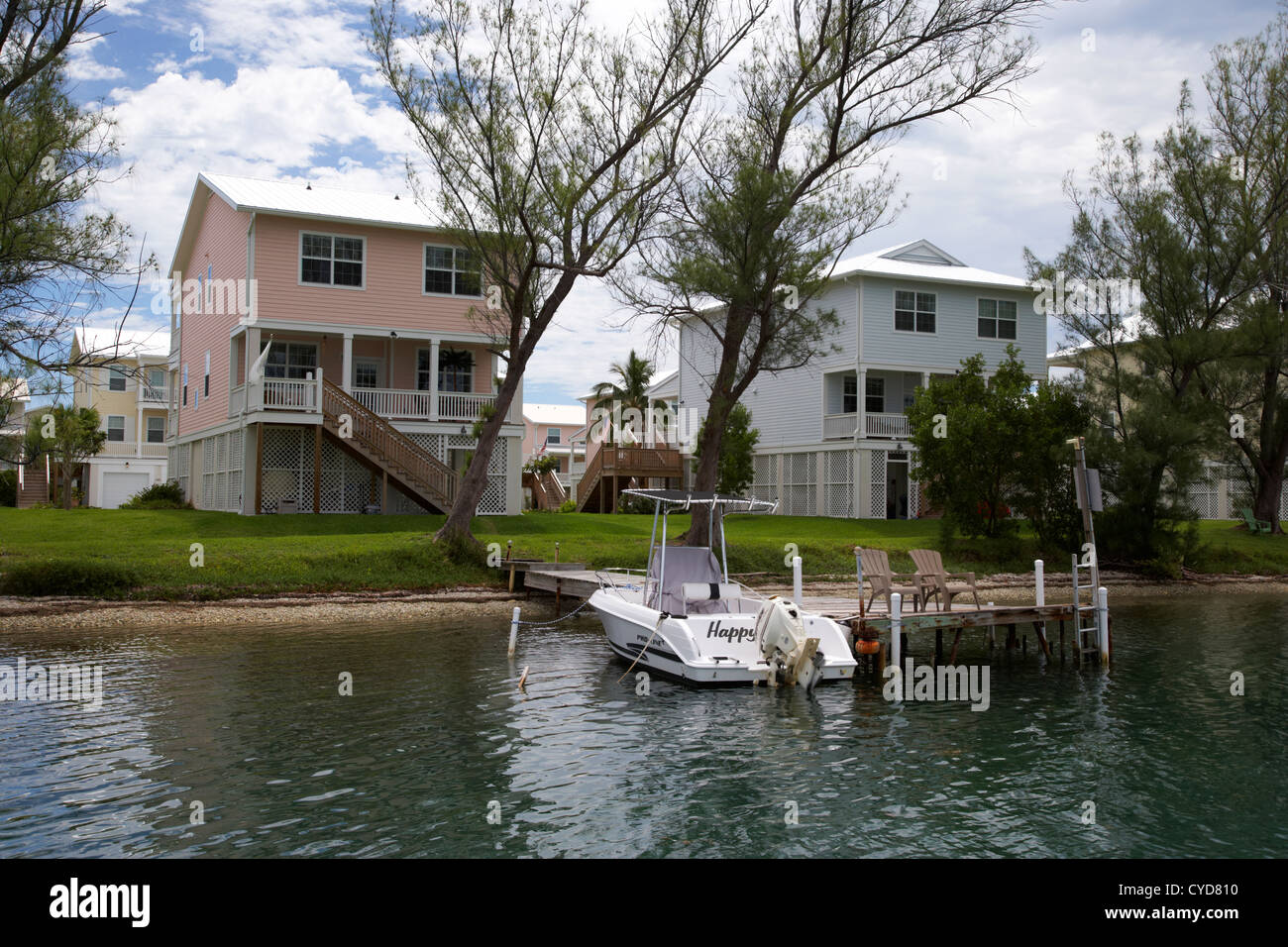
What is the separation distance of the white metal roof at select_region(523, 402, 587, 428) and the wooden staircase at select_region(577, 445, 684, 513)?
1316 inches

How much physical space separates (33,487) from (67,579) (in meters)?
31.7

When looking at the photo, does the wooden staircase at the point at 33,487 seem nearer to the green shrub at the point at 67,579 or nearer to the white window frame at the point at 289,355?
the white window frame at the point at 289,355

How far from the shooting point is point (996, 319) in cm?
4359

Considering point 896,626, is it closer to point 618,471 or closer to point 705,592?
point 705,592

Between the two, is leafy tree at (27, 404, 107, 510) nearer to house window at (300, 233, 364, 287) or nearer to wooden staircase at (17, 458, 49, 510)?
wooden staircase at (17, 458, 49, 510)

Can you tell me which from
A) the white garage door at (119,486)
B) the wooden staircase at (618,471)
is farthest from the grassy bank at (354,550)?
the white garage door at (119,486)

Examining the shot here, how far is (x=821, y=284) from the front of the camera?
27.2 metres

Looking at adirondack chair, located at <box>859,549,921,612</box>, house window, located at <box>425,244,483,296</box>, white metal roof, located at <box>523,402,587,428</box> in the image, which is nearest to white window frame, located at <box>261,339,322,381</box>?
house window, located at <box>425,244,483,296</box>

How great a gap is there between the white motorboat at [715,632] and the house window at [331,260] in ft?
66.7

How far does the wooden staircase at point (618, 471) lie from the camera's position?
43.8 m
